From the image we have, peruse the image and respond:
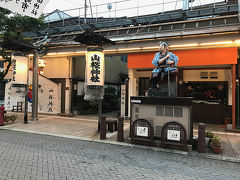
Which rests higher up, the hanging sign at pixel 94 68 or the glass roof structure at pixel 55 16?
the glass roof structure at pixel 55 16

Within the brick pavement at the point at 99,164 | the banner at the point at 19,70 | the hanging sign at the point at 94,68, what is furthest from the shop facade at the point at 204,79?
the banner at the point at 19,70

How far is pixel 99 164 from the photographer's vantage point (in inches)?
215

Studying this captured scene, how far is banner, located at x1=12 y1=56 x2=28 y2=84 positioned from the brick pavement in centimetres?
574

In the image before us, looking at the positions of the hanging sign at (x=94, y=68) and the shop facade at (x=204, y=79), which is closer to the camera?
the hanging sign at (x=94, y=68)

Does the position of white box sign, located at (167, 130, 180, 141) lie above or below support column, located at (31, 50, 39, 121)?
below

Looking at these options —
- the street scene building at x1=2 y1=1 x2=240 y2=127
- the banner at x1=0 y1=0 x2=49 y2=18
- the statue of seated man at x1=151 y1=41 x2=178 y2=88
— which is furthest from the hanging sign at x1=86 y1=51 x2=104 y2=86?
the banner at x1=0 y1=0 x2=49 y2=18

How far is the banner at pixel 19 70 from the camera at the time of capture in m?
12.0

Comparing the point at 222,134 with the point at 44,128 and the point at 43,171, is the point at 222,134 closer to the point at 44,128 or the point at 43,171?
the point at 43,171

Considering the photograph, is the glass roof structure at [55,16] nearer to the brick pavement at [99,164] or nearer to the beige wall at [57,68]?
the beige wall at [57,68]

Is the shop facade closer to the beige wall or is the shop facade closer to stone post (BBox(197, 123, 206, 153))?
stone post (BBox(197, 123, 206, 153))

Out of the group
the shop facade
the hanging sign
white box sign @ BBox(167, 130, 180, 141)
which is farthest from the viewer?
the shop facade

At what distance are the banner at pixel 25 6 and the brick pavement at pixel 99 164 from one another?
4458mm

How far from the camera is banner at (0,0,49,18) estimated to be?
5133 millimetres

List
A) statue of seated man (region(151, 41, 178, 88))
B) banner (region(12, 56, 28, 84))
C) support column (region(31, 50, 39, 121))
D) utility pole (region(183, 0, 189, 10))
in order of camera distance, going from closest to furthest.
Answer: statue of seated man (region(151, 41, 178, 88)) < banner (region(12, 56, 28, 84)) < support column (region(31, 50, 39, 121)) < utility pole (region(183, 0, 189, 10))
